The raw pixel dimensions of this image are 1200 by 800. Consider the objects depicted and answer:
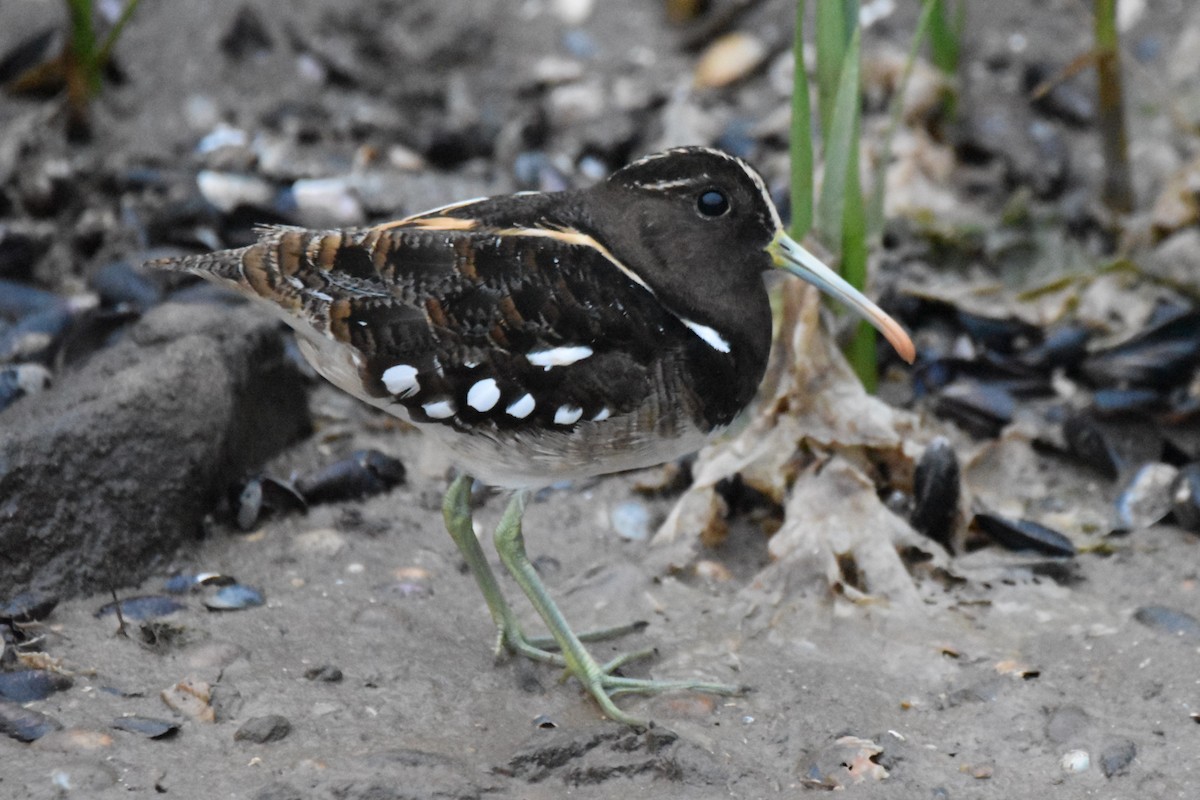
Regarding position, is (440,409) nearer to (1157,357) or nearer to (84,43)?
(1157,357)

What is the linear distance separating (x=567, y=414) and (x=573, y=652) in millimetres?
635

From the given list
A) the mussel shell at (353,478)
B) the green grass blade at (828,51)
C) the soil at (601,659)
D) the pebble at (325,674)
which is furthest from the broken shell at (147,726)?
the green grass blade at (828,51)

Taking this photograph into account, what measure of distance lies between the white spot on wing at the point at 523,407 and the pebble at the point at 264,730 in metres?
0.89

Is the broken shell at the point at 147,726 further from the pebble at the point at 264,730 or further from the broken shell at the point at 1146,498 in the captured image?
the broken shell at the point at 1146,498

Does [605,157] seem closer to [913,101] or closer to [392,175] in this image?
[392,175]

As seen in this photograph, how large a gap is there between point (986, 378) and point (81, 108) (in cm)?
383

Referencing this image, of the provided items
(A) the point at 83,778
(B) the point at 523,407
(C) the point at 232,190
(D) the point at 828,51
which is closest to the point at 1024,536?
(D) the point at 828,51

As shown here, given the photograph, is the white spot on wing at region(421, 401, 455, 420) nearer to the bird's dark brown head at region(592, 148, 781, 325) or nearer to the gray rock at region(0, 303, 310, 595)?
the bird's dark brown head at region(592, 148, 781, 325)

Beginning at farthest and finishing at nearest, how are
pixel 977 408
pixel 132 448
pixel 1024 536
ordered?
pixel 977 408
pixel 1024 536
pixel 132 448

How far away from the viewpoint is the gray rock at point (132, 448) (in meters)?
3.72

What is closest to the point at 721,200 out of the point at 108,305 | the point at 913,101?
the point at 108,305

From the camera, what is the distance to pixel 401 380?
136 inches

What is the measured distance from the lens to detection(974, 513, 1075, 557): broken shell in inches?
164

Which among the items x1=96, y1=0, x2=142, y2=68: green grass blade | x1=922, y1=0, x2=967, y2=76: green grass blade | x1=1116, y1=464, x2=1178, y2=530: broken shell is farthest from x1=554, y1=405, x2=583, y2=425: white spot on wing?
x1=922, y1=0, x2=967, y2=76: green grass blade
